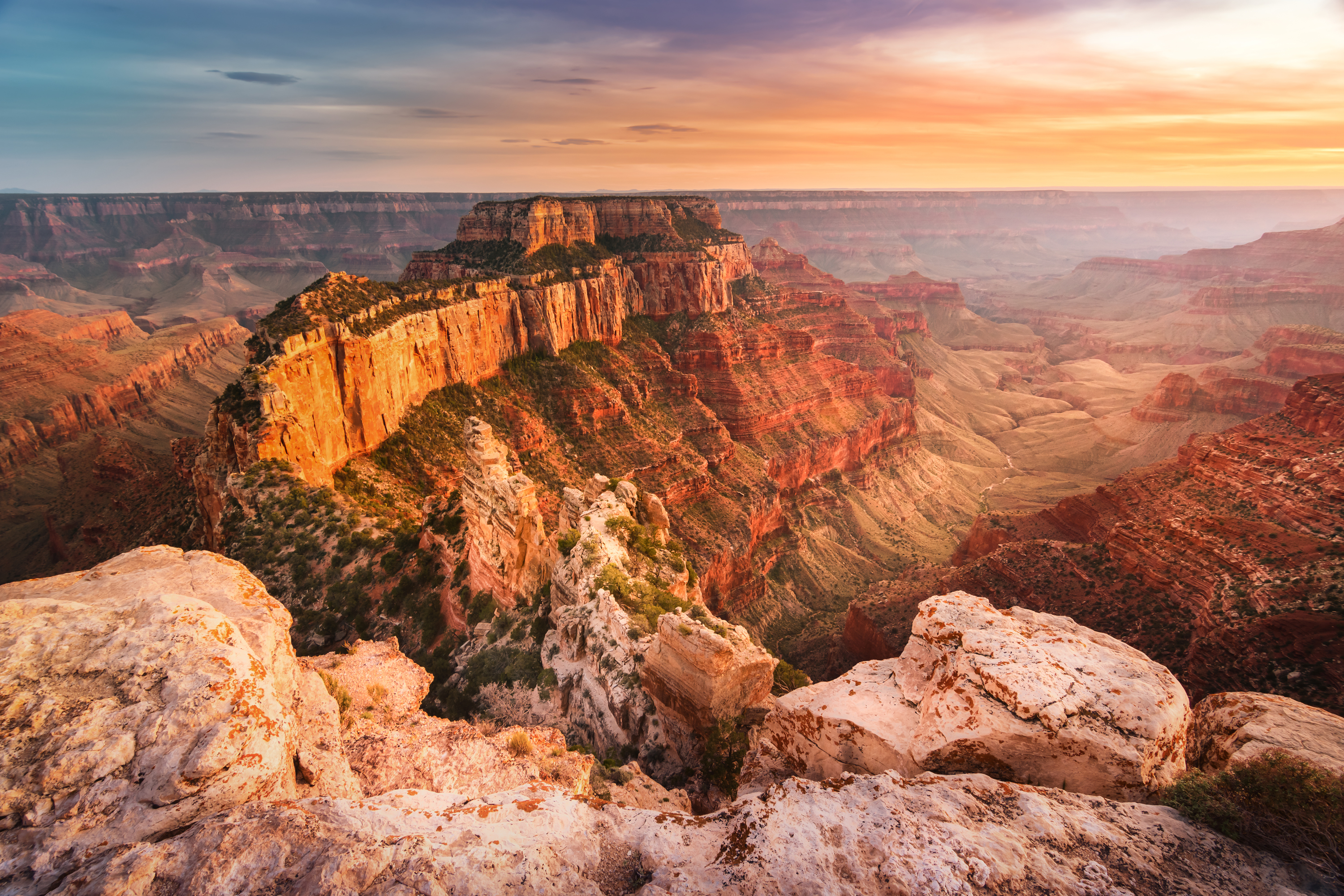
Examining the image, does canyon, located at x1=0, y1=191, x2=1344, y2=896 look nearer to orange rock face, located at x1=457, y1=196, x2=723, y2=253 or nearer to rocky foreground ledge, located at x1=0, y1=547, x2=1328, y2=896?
rocky foreground ledge, located at x1=0, y1=547, x2=1328, y2=896

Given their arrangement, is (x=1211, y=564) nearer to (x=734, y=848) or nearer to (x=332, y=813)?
(x=734, y=848)

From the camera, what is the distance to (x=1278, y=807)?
10453 mm

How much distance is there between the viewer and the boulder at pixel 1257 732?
39.0 feet

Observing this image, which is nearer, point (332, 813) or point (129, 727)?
point (129, 727)

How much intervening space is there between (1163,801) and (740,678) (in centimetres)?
1283

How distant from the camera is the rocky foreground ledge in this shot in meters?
7.79

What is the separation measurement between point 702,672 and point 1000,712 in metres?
10.2

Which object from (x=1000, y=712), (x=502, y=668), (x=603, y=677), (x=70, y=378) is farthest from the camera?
(x=70, y=378)

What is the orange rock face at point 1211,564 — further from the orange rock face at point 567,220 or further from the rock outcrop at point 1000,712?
the orange rock face at point 567,220

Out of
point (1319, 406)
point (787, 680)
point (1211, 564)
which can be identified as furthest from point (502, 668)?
point (1319, 406)

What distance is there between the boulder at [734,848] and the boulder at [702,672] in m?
9.15

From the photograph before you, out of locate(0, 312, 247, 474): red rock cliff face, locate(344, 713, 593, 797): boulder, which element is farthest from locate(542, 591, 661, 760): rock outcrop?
locate(0, 312, 247, 474): red rock cliff face

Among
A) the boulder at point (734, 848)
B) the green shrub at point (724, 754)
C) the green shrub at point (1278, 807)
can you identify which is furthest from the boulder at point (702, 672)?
the green shrub at point (1278, 807)

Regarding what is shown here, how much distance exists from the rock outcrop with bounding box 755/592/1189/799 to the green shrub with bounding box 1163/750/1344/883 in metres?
1.18
